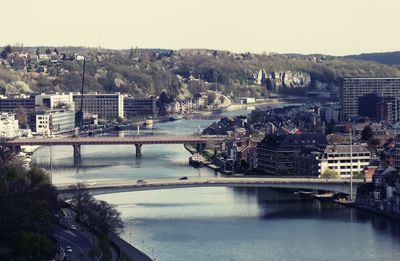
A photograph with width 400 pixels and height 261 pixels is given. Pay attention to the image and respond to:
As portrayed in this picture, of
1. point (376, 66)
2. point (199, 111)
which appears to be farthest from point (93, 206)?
point (376, 66)

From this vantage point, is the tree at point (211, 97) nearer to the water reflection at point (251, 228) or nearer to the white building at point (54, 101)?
the white building at point (54, 101)

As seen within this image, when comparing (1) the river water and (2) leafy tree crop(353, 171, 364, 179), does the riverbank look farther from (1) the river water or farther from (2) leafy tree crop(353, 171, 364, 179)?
(2) leafy tree crop(353, 171, 364, 179)

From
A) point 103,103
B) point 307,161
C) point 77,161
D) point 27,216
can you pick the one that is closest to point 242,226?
point 27,216

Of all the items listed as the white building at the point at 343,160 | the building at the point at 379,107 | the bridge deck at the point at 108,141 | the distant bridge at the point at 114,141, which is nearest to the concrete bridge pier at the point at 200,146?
the distant bridge at the point at 114,141

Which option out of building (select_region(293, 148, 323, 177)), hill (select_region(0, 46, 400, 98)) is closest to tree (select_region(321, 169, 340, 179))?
building (select_region(293, 148, 323, 177))

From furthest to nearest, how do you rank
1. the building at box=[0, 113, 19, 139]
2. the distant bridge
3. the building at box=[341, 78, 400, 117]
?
1. the building at box=[341, 78, 400, 117]
2. the building at box=[0, 113, 19, 139]
3. the distant bridge

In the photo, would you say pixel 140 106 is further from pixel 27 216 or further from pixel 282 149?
pixel 27 216
